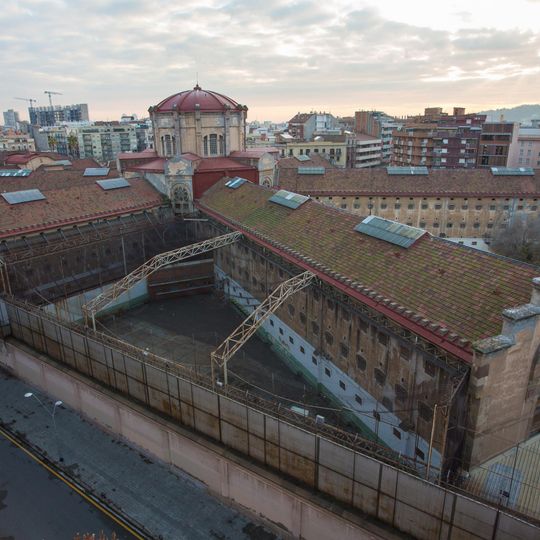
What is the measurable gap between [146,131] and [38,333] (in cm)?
15457

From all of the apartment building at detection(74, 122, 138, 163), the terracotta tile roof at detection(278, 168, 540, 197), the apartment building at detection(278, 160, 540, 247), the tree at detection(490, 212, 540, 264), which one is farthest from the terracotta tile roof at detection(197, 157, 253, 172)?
the apartment building at detection(74, 122, 138, 163)

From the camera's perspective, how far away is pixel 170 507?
75.3 feet

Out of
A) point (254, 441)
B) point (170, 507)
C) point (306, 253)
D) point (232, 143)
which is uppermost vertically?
point (232, 143)

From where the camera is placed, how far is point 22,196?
40.1 metres

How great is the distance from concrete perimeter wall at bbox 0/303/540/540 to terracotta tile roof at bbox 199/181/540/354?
629 centimetres

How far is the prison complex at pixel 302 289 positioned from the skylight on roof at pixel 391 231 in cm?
14

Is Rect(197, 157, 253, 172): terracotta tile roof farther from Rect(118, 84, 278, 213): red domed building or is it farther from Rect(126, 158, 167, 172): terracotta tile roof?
Rect(126, 158, 167, 172): terracotta tile roof

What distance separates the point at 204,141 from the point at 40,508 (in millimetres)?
43074

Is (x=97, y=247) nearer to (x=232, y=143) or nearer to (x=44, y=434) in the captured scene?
(x=44, y=434)

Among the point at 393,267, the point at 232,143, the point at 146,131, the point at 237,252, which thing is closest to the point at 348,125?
the point at 146,131

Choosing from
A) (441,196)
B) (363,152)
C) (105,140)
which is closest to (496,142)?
(363,152)

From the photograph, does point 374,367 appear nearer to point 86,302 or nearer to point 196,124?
point 86,302

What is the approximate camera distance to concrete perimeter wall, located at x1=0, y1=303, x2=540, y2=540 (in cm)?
1680

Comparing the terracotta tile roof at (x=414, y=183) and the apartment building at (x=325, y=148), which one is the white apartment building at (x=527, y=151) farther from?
the terracotta tile roof at (x=414, y=183)
